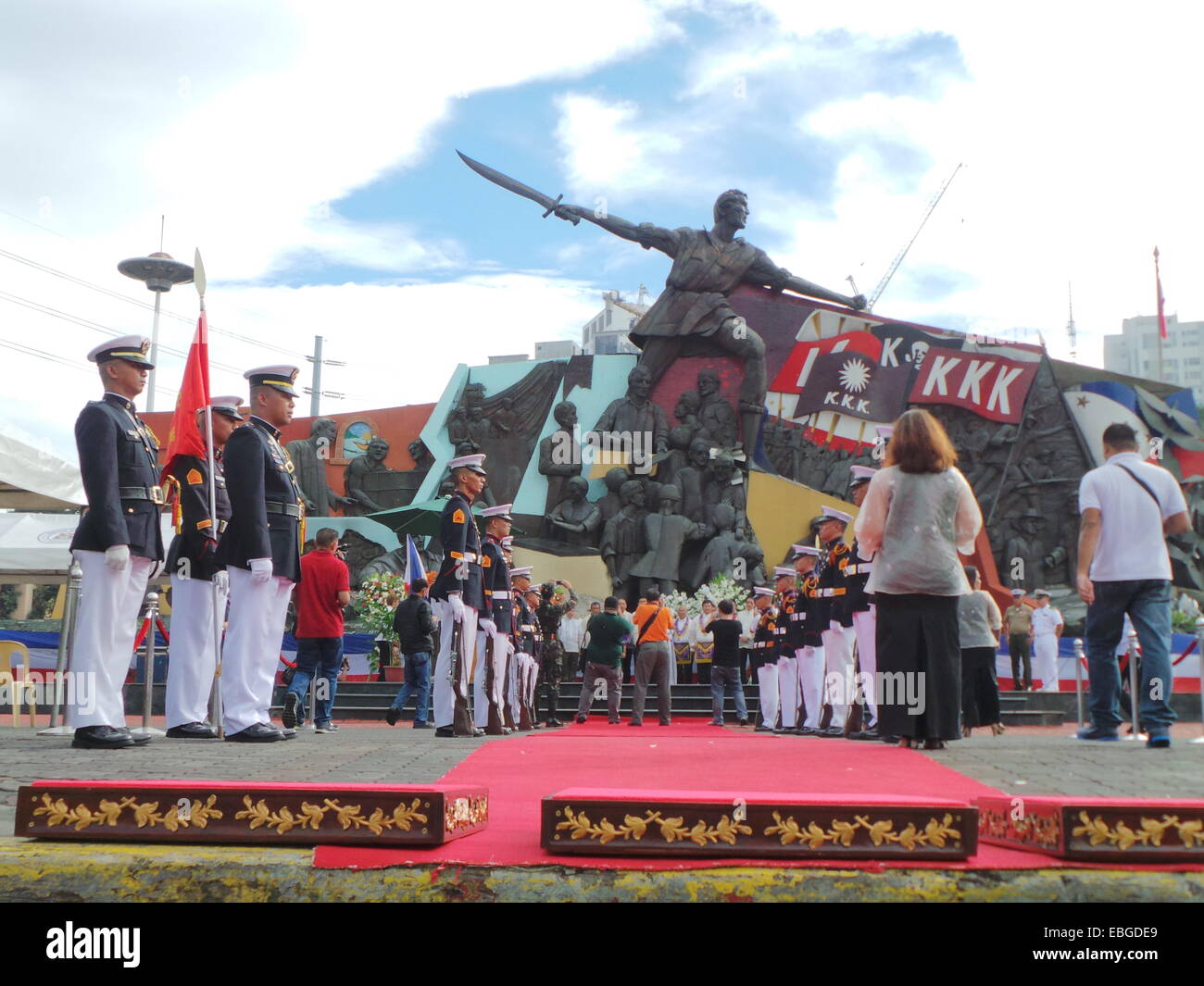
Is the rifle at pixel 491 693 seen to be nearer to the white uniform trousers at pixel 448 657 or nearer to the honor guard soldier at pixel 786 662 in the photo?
the white uniform trousers at pixel 448 657

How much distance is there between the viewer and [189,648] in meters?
6.73

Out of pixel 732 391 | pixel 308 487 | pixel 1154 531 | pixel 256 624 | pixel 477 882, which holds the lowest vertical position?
pixel 477 882

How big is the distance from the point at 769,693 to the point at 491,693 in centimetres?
595

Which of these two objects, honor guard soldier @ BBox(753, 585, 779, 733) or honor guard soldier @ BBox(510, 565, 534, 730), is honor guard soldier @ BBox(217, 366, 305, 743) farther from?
honor guard soldier @ BBox(753, 585, 779, 733)

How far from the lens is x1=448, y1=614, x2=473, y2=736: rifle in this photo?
825cm

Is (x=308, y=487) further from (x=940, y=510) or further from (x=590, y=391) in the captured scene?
(x=940, y=510)

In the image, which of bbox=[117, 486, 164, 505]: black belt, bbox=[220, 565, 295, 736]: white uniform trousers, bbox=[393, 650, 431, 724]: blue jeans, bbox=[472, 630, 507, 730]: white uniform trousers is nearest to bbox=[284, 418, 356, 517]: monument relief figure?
bbox=[393, 650, 431, 724]: blue jeans

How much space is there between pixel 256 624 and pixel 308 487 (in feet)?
80.5

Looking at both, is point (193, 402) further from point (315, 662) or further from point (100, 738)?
point (315, 662)

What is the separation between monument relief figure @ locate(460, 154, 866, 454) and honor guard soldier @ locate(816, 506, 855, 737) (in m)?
17.7

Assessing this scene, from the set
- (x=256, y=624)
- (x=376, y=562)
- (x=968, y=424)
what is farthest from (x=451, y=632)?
(x=968, y=424)

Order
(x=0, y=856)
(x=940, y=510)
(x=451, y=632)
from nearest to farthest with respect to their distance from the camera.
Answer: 1. (x=0, y=856)
2. (x=940, y=510)
3. (x=451, y=632)

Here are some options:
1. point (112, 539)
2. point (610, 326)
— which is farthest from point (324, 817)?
point (610, 326)

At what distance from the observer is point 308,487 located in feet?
99.4
